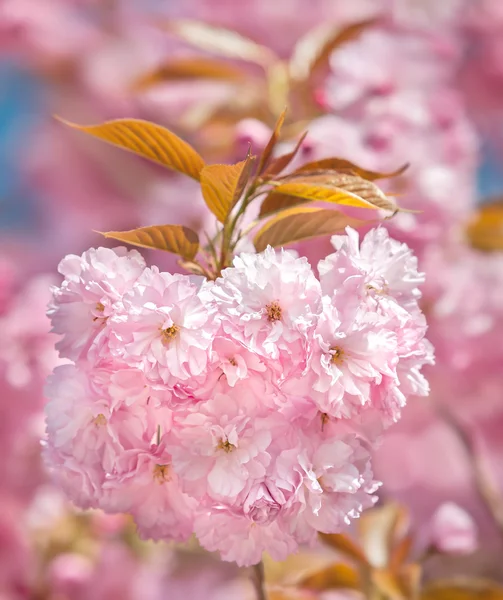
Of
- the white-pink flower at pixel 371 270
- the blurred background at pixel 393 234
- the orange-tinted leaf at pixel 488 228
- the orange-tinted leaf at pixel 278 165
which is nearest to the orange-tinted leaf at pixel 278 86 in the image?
the blurred background at pixel 393 234

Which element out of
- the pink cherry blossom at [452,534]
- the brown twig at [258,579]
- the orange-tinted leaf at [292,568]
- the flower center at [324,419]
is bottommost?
the orange-tinted leaf at [292,568]

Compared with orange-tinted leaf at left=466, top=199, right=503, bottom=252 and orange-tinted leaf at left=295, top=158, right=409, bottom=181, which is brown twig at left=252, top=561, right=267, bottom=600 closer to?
orange-tinted leaf at left=295, top=158, right=409, bottom=181

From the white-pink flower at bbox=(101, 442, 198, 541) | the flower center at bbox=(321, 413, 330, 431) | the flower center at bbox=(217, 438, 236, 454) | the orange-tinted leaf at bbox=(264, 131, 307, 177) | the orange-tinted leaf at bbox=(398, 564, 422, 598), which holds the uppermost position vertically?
the orange-tinted leaf at bbox=(264, 131, 307, 177)

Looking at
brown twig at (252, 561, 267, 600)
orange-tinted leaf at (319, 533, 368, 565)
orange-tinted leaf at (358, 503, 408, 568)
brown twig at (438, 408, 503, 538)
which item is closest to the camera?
brown twig at (252, 561, 267, 600)

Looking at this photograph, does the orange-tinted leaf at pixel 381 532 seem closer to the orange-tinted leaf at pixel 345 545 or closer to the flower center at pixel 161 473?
the orange-tinted leaf at pixel 345 545

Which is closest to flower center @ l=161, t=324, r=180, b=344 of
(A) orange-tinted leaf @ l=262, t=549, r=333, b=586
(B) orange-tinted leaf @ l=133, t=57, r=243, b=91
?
(A) orange-tinted leaf @ l=262, t=549, r=333, b=586

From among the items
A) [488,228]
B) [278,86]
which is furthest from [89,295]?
[488,228]

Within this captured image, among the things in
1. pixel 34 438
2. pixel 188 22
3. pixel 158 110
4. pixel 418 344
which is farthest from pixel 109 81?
→ pixel 418 344

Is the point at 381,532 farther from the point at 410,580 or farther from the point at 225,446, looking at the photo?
the point at 225,446
